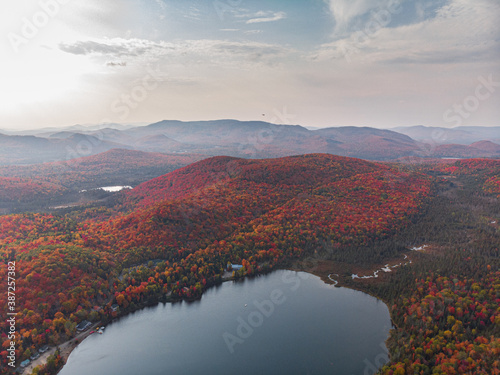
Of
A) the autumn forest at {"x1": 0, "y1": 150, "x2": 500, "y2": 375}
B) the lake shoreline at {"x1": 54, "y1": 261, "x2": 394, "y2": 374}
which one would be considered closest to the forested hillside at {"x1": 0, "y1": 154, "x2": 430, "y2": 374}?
the autumn forest at {"x1": 0, "y1": 150, "x2": 500, "y2": 375}

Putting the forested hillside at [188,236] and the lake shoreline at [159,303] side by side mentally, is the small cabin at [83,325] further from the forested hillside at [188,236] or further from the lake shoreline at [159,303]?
the forested hillside at [188,236]

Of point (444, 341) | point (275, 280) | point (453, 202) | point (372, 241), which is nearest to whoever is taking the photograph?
point (444, 341)

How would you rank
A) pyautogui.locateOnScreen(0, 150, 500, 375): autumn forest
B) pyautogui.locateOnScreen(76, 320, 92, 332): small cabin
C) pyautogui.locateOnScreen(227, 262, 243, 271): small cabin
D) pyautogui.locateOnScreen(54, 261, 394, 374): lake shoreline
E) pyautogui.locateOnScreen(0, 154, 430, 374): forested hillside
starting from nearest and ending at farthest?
pyautogui.locateOnScreen(54, 261, 394, 374): lake shoreline → pyautogui.locateOnScreen(0, 150, 500, 375): autumn forest → pyautogui.locateOnScreen(76, 320, 92, 332): small cabin → pyautogui.locateOnScreen(0, 154, 430, 374): forested hillside → pyautogui.locateOnScreen(227, 262, 243, 271): small cabin

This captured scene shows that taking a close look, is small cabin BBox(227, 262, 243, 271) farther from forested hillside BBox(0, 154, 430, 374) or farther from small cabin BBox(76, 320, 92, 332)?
small cabin BBox(76, 320, 92, 332)

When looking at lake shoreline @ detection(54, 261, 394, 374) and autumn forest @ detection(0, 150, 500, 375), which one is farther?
autumn forest @ detection(0, 150, 500, 375)

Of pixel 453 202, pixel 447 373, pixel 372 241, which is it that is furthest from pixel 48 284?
pixel 453 202

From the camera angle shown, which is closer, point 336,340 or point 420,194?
point 336,340

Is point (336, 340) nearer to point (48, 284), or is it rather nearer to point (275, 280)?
point (275, 280)

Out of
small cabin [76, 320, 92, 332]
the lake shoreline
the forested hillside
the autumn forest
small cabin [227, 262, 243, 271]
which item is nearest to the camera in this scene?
the lake shoreline

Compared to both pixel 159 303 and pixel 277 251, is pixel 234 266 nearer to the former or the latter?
pixel 277 251

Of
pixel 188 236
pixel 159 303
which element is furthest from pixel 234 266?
pixel 159 303

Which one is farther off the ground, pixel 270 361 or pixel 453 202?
pixel 453 202
